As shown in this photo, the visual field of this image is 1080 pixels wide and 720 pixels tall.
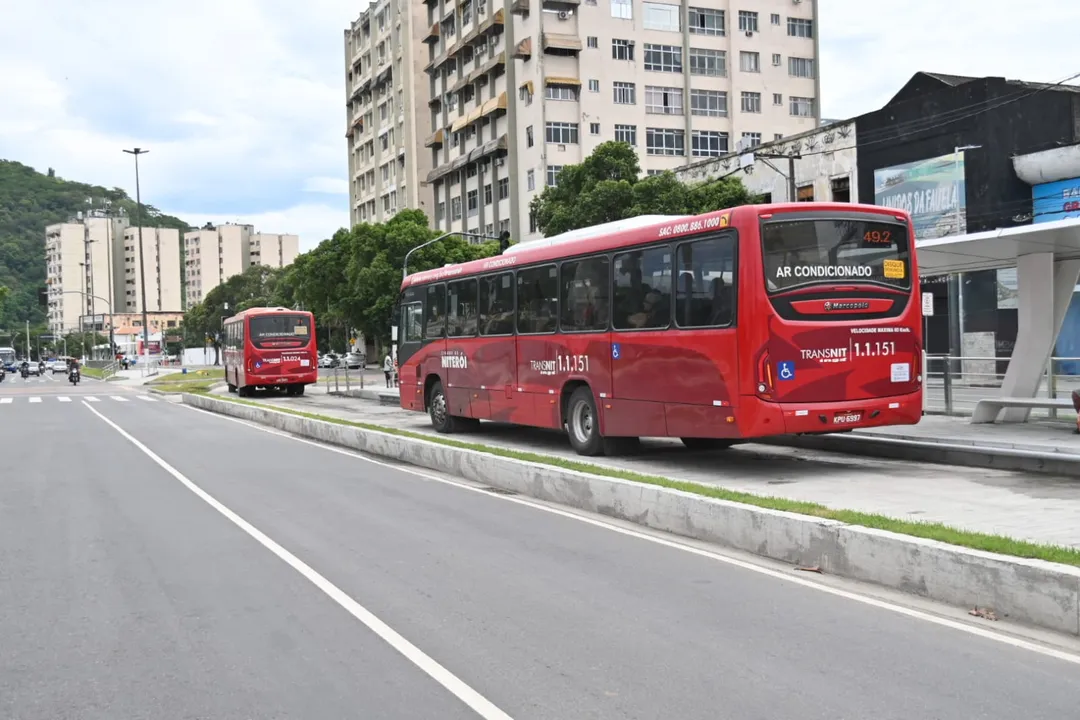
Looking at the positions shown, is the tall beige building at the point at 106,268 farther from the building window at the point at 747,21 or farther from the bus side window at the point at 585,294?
the bus side window at the point at 585,294

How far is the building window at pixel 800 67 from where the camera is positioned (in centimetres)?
6836

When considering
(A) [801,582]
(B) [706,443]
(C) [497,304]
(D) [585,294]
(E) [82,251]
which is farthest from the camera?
(E) [82,251]

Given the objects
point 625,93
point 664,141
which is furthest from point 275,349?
point 664,141

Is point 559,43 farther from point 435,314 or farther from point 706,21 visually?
point 435,314

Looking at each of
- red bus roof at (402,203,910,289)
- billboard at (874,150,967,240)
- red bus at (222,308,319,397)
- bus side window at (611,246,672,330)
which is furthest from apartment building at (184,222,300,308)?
bus side window at (611,246,672,330)

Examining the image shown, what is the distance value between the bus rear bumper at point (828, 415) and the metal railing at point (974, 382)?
586 cm

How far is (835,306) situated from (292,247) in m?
189

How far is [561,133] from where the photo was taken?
6278 centimetres

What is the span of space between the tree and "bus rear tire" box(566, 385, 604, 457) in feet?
90.8

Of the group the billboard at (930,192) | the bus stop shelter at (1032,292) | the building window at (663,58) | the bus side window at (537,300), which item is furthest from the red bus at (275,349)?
the building window at (663,58)

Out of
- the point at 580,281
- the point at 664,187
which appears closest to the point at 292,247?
the point at 664,187

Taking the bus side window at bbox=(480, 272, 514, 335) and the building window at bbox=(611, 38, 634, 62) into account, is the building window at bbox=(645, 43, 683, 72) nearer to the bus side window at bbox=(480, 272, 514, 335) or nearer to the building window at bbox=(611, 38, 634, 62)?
the building window at bbox=(611, 38, 634, 62)

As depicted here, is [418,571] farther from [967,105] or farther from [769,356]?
[967,105]

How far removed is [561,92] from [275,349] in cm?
3174
